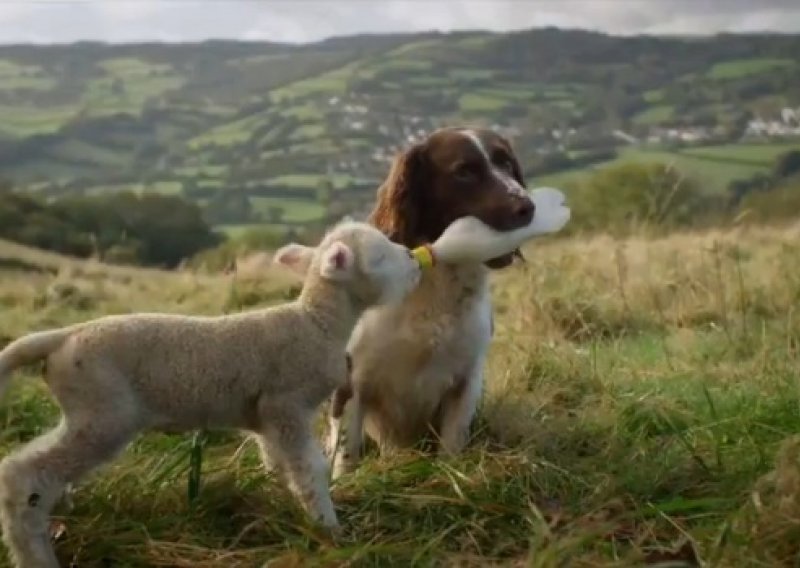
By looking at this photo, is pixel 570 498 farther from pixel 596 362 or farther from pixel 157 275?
pixel 157 275

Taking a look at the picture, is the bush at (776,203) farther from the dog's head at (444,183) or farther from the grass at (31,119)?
the dog's head at (444,183)

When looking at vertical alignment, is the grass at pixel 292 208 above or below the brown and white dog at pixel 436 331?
below

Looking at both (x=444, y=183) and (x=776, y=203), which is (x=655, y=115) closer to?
(x=776, y=203)

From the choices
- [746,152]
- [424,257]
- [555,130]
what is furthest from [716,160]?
[424,257]

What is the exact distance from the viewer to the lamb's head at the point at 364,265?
367 cm

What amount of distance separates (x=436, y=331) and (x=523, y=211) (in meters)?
0.52

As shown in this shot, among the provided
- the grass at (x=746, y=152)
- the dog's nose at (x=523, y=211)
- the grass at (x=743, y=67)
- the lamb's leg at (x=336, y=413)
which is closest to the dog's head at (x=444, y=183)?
A: the dog's nose at (x=523, y=211)

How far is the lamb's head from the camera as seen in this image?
367cm

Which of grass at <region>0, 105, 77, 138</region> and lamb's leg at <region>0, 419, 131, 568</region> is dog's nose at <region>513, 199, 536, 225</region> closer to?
lamb's leg at <region>0, 419, 131, 568</region>

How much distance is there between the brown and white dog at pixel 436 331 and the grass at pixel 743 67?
11326mm

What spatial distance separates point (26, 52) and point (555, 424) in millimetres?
11460

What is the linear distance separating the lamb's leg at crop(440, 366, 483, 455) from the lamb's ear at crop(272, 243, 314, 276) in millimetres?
1042

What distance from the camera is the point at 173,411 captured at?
3.51 m

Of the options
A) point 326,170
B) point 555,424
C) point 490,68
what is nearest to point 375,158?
point 326,170
